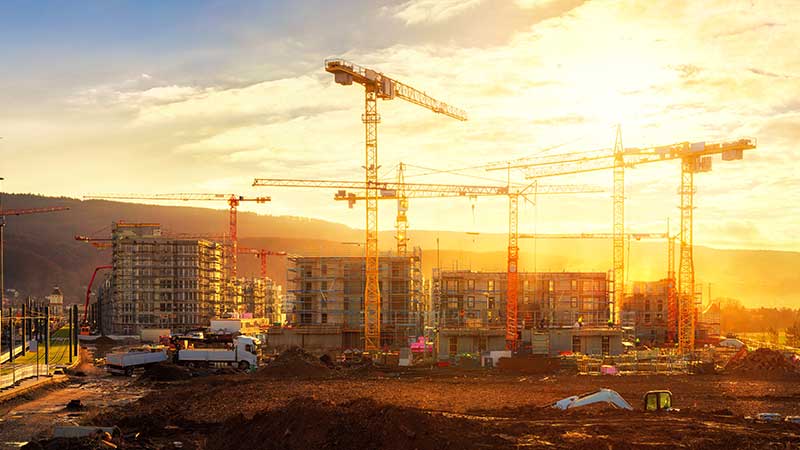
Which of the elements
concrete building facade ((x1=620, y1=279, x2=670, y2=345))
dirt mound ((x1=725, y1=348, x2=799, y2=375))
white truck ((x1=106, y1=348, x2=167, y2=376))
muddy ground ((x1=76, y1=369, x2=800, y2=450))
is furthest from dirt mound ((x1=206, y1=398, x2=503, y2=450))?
concrete building facade ((x1=620, y1=279, x2=670, y2=345))

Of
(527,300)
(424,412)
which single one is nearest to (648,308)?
(527,300)

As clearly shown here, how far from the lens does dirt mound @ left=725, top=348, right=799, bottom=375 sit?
52156 millimetres

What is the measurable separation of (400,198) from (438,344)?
2981 cm

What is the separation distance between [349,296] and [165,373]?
29.6 metres

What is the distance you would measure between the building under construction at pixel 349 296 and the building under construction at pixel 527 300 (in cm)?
333

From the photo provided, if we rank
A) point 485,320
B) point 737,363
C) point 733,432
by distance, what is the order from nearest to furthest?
point 733,432, point 737,363, point 485,320

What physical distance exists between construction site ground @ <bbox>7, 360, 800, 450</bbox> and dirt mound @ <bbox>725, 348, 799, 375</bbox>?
1.73 meters

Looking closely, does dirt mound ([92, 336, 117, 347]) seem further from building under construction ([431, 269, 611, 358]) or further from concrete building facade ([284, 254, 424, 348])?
building under construction ([431, 269, 611, 358])

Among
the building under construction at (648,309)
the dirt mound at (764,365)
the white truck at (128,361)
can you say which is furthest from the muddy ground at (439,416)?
the building under construction at (648,309)

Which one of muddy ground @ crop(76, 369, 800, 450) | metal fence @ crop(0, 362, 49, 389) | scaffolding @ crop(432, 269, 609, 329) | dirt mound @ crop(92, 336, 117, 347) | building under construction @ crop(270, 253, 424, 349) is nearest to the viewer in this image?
muddy ground @ crop(76, 369, 800, 450)

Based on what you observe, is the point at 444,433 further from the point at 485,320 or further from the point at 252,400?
the point at 485,320

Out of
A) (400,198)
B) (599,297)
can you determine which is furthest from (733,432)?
(400,198)

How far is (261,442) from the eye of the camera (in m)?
21.4

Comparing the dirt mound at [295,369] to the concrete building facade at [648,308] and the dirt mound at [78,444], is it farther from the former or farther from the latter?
the concrete building facade at [648,308]
